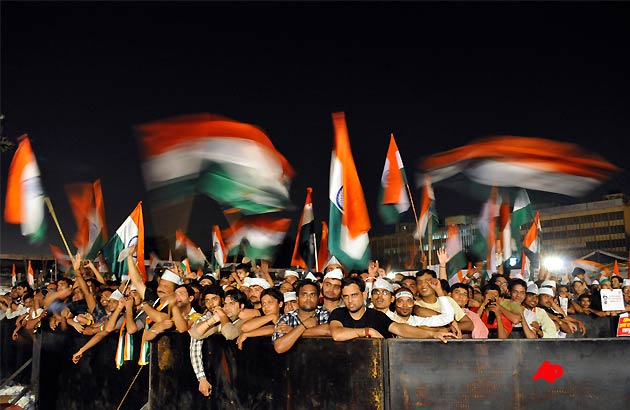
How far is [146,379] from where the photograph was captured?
25.1 ft

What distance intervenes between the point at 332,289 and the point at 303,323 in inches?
31.5

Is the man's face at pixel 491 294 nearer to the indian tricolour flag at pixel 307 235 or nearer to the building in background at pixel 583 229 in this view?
the indian tricolour flag at pixel 307 235

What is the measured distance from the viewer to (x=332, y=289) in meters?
6.67

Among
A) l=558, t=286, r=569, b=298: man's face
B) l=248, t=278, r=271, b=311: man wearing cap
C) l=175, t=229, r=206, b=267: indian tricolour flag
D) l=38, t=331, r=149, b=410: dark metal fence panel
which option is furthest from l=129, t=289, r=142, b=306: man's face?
l=175, t=229, r=206, b=267: indian tricolour flag

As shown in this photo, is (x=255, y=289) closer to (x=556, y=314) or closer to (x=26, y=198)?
(x=556, y=314)

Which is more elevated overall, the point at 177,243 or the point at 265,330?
the point at 177,243

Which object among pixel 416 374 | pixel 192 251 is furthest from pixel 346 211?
pixel 192 251

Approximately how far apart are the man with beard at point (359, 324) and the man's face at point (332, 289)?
63 centimetres

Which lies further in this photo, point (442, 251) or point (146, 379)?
point (442, 251)

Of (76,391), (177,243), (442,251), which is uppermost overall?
(177,243)

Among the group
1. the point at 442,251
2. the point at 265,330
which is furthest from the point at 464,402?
the point at 442,251

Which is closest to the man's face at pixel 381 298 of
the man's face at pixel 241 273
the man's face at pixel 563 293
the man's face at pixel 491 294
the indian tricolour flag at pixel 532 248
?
the man's face at pixel 491 294

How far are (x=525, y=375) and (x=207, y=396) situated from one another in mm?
3094

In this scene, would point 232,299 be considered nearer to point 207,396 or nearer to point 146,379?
point 207,396
